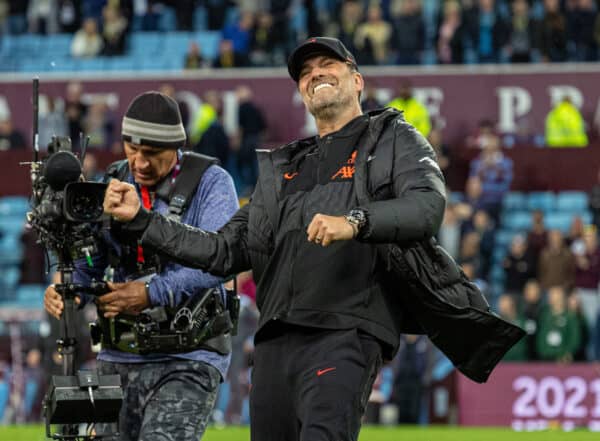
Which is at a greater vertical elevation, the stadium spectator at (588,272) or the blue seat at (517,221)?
the blue seat at (517,221)

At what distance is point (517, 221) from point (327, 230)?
17708 millimetres

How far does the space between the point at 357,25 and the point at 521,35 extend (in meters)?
2.81

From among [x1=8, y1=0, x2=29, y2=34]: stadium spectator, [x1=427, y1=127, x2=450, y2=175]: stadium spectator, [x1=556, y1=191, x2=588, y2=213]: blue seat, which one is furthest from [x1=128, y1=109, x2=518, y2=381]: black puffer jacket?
[x1=8, y1=0, x2=29, y2=34]: stadium spectator

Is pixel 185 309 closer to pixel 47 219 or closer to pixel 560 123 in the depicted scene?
pixel 47 219

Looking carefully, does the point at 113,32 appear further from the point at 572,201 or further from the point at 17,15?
the point at 572,201

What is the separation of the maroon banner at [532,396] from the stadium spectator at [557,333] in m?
0.60

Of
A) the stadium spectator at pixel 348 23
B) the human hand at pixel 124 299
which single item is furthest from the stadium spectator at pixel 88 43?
the human hand at pixel 124 299

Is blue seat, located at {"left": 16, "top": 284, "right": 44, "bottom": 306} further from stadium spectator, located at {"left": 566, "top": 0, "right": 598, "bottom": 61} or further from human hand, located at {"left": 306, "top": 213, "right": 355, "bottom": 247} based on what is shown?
human hand, located at {"left": 306, "top": 213, "right": 355, "bottom": 247}

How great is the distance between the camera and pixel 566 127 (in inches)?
933

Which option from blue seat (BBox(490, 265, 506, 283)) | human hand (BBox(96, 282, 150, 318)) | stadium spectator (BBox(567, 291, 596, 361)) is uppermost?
human hand (BBox(96, 282, 150, 318))

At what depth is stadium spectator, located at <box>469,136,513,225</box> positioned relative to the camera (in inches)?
867

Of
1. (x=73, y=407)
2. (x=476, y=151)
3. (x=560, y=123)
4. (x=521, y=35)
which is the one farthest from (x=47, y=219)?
(x=521, y=35)

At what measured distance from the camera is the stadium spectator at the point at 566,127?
77.7 ft

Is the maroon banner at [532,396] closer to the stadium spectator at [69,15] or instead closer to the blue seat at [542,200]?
the blue seat at [542,200]
